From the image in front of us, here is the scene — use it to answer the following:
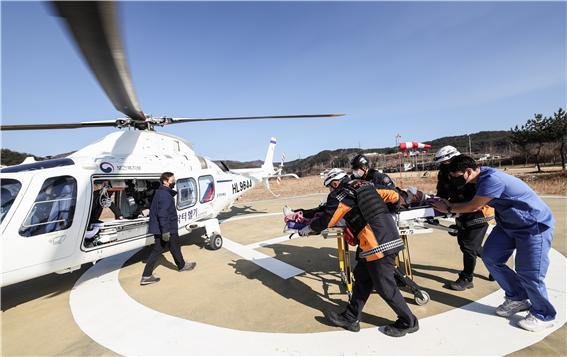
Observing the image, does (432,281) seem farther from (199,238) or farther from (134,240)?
(199,238)

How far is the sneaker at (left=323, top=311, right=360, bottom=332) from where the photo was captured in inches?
124

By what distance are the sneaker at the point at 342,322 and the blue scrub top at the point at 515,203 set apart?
1.90 m

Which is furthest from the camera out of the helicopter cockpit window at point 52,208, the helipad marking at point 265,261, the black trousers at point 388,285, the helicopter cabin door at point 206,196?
the helicopter cabin door at point 206,196

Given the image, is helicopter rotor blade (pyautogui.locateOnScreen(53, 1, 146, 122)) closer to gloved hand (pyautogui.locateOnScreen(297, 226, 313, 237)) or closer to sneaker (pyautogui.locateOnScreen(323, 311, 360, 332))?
gloved hand (pyautogui.locateOnScreen(297, 226, 313, 237))

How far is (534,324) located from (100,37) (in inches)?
171

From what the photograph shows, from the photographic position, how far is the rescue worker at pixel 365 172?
175 inches

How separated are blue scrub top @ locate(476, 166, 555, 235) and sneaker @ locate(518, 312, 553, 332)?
887 mm

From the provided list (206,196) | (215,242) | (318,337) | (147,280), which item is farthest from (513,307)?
(206,196)

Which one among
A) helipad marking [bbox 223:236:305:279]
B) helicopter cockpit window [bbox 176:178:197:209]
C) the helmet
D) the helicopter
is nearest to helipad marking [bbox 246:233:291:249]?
helipad marking [bbox 223:236:305:279]

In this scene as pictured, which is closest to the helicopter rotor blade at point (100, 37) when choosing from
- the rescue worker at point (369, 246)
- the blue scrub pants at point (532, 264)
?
the rescue worker at point (369, 246)

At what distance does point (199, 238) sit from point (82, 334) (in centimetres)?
464

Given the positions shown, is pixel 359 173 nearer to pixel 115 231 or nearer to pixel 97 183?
pixel 115 231

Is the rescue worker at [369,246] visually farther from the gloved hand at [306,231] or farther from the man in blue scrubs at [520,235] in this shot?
the man in blue scrubs at [520,235]

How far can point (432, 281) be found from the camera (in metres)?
4.29
